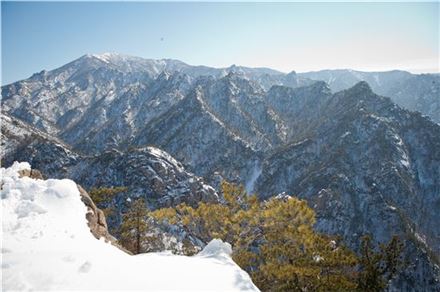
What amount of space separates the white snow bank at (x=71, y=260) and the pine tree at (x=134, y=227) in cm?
2851

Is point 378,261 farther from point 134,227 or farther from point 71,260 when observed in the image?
point 134,227

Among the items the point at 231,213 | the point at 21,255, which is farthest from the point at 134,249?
the point at 21,255

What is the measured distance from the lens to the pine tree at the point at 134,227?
5031 centimetres

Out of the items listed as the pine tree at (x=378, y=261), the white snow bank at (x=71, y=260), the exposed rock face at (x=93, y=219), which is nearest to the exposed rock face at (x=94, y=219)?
the exposed rock face at (x=93, y=219)

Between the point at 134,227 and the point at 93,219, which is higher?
the point at 93,219

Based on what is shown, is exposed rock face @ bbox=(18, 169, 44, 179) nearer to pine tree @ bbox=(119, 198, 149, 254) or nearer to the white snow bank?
the white snow bank

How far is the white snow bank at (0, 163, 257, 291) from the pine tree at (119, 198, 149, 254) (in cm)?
2851

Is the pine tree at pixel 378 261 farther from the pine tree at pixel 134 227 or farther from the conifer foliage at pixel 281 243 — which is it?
the pine tree at pixel 134 227

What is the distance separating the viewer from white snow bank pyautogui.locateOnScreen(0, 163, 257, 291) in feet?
48.4

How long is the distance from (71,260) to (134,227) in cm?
3716

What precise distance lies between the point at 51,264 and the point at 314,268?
17.6m

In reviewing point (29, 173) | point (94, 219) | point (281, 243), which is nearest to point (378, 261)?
point (281, 243)

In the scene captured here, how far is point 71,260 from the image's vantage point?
52.8 feet

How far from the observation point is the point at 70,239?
18594 millimetres
